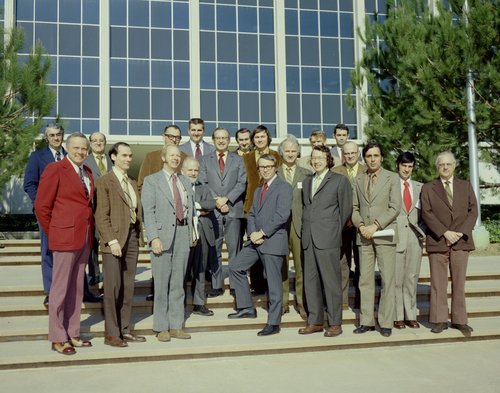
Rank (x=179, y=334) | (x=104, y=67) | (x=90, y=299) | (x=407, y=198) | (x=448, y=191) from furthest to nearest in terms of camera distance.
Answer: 1. (x=104, y=67)
2. (x=90, y=299)
3. (x=407, y=198)
4. (x=448, y=191)
5. (x=179, y=334)

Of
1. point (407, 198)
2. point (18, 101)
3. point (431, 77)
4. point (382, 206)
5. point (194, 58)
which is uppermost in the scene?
point (194, 58)

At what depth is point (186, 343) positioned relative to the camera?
17.8 feet

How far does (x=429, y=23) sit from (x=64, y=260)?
10.2 meters

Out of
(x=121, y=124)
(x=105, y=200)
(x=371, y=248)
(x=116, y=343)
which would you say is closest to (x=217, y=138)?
(x=105, y=200)

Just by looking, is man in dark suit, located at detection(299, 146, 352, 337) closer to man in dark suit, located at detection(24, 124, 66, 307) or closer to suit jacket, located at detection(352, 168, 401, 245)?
suit jacket, located at detection(352, 168, 401, 245)

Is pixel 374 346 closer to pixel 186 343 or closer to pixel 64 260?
pixel 186 343

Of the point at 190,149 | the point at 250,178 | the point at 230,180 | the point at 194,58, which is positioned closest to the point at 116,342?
the point at 230,180

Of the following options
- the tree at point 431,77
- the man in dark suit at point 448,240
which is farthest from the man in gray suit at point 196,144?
the tree at point 431,77

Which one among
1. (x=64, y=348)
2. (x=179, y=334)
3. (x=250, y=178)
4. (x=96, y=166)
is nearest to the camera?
(x=64, y=348)

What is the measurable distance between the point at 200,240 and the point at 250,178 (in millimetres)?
1103

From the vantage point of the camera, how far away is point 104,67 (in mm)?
21312

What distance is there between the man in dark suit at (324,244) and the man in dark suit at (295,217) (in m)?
0.34

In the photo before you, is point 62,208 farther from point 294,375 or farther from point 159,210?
point 294,375

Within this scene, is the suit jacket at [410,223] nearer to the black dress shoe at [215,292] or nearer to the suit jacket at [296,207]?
the suit jacket at [296,207]
